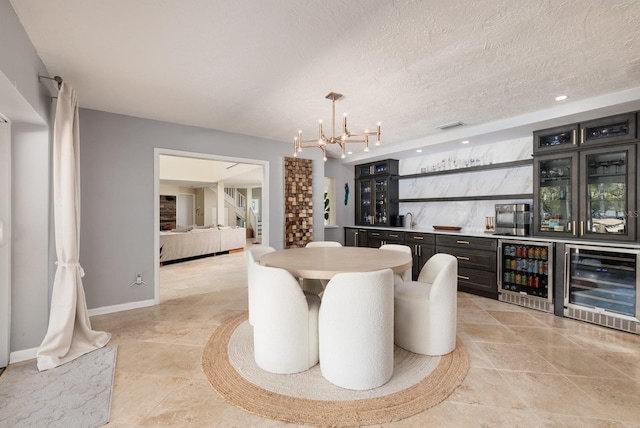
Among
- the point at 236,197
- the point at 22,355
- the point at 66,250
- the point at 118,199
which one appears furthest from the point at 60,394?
the point at 236,197

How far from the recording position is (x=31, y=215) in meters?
2.46

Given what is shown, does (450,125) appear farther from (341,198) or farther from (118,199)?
(118,199)

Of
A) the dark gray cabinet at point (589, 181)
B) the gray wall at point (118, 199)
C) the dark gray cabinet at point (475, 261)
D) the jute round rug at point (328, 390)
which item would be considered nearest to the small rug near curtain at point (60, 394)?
the jute round rug at point (328, 390)

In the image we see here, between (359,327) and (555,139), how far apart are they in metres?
3.58

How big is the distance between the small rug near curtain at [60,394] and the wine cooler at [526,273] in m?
4.27

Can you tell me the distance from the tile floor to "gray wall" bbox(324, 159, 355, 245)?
3.24 metres

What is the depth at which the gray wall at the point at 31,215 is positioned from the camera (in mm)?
2373

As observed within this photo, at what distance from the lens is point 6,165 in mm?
2318

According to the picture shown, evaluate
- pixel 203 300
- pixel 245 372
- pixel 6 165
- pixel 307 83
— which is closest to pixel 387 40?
pixel 307 83

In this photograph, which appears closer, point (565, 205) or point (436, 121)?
point (565, 205)

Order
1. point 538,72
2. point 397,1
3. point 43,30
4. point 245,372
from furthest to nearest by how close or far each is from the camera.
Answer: point 538,72 → point 245,372 → point 43,30 → point 397,1

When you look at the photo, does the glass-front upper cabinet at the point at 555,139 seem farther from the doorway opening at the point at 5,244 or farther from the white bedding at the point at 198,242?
the white bedding at the point at 198,242

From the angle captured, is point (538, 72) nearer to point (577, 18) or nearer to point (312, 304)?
point (577, 18)

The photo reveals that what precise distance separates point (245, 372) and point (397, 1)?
2621mm
